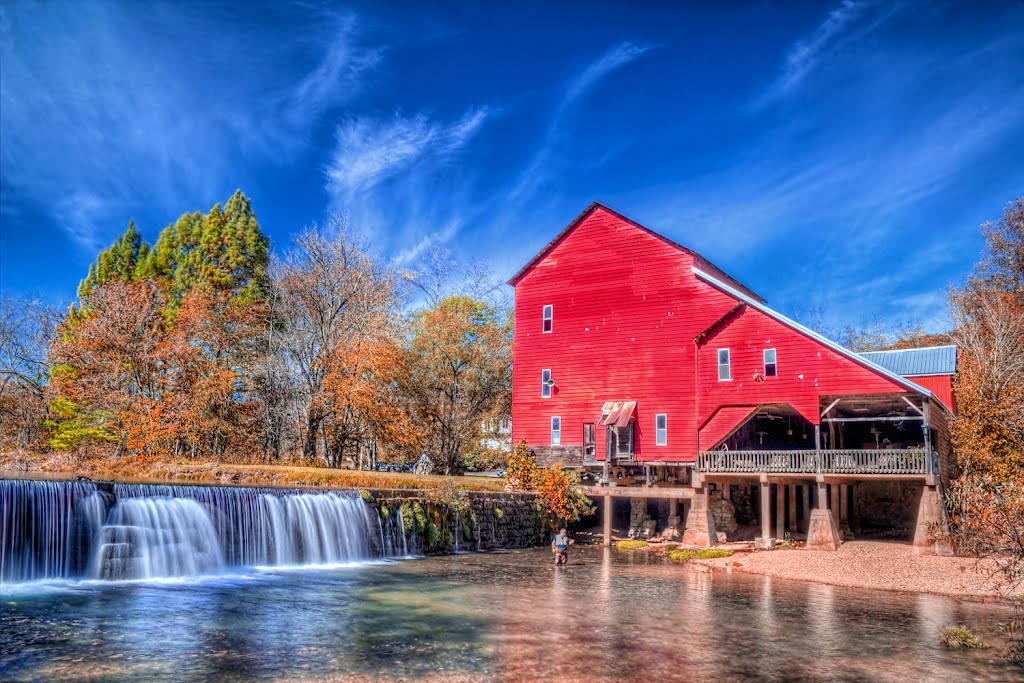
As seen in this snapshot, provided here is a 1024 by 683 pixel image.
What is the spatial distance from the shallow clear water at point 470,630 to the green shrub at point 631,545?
437 inches

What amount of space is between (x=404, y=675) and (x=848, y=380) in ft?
74.1

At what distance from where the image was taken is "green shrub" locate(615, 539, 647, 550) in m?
33.0

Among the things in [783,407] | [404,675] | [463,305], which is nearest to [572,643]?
[404,675]

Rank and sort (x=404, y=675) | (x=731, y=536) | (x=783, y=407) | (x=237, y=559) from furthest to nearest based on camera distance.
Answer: (x=731, y=536) < (x=783, y=407) < (x=237, y=559) < (x=404, y=675)

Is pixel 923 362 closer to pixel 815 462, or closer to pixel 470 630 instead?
pixel 815 462

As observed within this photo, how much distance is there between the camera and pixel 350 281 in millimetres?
44312

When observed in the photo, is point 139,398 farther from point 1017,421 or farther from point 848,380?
point 1017,421

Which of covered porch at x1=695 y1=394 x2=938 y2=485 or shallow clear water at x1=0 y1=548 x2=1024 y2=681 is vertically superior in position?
covered porch at x1=695 y1=394 x2=938 y2=485

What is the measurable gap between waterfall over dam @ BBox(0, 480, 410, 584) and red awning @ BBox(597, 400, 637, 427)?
487 inches

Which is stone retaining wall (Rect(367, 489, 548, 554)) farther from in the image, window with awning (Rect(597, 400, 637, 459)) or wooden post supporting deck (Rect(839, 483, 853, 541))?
wooden post supporting deck (Rect(839, 483, 853, 541))

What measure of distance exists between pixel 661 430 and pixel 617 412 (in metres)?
2.10

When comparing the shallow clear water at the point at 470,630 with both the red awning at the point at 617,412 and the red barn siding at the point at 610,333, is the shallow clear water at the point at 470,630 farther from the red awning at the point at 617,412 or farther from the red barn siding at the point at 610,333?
the red barn siding at the point at 610,333

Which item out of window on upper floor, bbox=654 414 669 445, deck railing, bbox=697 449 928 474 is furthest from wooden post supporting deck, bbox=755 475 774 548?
window on upper floor, bbox=654 414 669 445

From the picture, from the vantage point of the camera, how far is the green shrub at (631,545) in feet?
108
